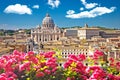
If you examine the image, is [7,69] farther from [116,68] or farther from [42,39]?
[42,39]

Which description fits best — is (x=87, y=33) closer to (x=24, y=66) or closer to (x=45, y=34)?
(x=45, y=34)

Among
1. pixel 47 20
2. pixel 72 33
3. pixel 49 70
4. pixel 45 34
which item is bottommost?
pixel 49 70

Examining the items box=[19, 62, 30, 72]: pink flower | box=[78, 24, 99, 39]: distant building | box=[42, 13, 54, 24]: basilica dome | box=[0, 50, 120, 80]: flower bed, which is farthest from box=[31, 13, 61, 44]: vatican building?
box=[19, 62, 30, 72]: pink flower

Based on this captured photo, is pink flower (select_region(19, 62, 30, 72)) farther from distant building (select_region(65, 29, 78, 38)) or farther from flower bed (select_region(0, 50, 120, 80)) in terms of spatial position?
distant building (select_region(65, 29, 78, 38))

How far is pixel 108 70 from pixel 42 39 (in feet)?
170

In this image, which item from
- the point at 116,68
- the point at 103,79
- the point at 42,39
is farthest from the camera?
the point at 42,39

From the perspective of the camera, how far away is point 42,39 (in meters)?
57.0

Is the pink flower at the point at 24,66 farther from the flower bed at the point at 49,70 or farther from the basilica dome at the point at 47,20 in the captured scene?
the basilica dome at the point at 47,20

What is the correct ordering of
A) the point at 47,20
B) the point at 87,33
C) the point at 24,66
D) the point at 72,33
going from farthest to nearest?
the point at 72,33, the point at 47,20, the point at 87,33, the point at 24,66

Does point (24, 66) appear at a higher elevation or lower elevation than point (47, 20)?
lower

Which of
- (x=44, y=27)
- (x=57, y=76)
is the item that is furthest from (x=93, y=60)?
(x=44, y=27)

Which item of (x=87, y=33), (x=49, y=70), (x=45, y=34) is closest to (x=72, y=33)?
(x=87, y=33)

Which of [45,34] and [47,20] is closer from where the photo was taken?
[45,34]

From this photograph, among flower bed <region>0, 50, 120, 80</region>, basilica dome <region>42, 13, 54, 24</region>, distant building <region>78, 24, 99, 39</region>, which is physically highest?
basilica dome <region>42, 13, 54, 24</region>
